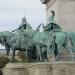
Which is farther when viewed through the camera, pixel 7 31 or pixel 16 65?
pixel 7 31

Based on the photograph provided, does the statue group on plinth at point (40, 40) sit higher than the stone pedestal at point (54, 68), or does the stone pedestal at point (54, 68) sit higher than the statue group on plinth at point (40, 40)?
the statue group on plinth at point (40, 40)

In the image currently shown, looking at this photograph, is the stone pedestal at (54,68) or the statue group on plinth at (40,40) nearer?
the stone pedestal at (54,68)

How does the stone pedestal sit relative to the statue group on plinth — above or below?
below

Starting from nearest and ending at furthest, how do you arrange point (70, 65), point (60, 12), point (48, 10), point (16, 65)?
point (70, 65)
point (16, 65)
point (60, 12)
point (48, 10)

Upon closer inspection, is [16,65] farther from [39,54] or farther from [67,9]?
[67,9]

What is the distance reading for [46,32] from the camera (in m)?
25.2

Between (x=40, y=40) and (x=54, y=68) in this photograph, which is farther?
(x=40, y=40)

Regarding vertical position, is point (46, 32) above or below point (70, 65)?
above

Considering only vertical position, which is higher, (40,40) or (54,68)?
(40,40)

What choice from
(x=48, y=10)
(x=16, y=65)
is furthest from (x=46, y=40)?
(x=48, y=10)

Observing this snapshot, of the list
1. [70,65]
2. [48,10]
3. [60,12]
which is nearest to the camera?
[70,65]

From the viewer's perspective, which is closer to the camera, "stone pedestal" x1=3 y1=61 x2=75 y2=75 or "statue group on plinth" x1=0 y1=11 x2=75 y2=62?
"stone pedestal" x1=3 y1=61 x2=75 y2=75

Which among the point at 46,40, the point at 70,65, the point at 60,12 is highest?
the point at 60,12

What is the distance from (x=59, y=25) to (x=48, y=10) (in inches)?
113
